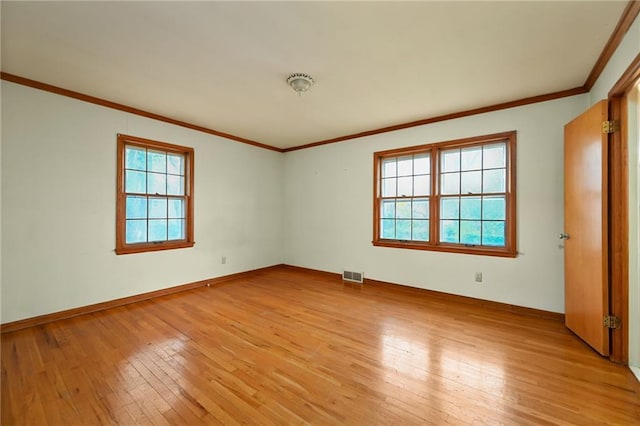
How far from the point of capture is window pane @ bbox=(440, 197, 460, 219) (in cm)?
381

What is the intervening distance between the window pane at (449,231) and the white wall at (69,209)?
3.84 meters

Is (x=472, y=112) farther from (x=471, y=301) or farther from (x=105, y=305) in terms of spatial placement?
(x=105, y=305)

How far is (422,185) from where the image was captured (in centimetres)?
414

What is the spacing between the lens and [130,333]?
8.88ft


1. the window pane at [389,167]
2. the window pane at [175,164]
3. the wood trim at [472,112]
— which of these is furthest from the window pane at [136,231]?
the window pane at [389,167]

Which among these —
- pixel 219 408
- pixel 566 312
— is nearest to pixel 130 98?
pixel 219 408

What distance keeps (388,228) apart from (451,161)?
1425mm

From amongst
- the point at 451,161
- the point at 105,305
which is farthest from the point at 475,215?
the point at 105,305

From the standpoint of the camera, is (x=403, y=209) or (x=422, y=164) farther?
(x=403, y=209)

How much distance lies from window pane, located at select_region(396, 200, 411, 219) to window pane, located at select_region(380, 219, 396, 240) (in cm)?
17

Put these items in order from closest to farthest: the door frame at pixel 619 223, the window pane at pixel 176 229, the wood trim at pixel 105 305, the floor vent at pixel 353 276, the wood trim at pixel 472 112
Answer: the door frame at pixel 619 223 → the wood trim at pixel 105 305 → the wood trim at pixel 472 112 → the window pane at pixel 176 229 → the floor vent at pixel 353 276

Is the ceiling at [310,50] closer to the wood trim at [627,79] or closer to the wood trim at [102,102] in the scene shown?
the wood trim at [102,102]

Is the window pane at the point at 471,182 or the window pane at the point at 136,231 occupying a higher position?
the window pane at the point at 471,182

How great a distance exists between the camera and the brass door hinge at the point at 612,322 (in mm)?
2152
